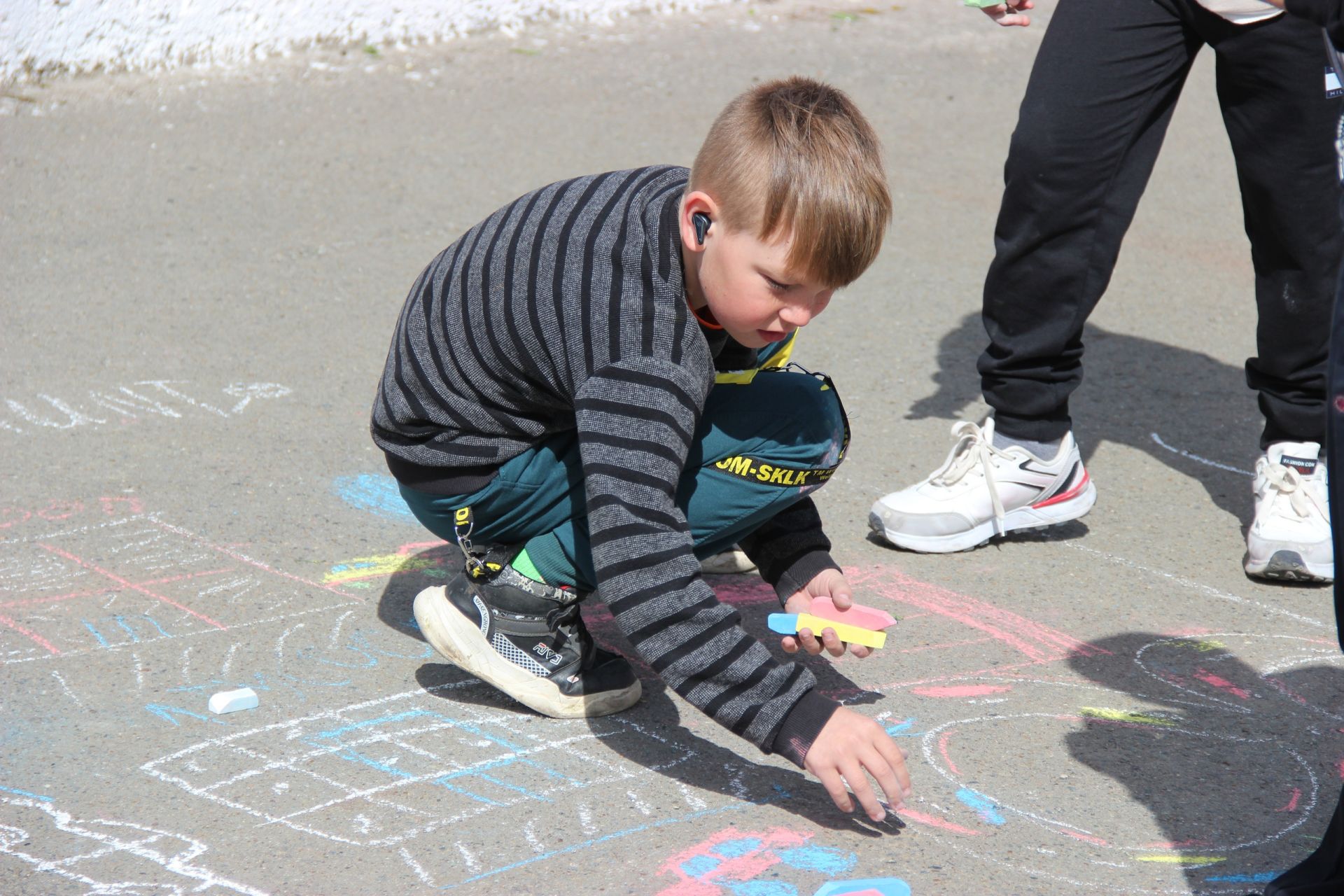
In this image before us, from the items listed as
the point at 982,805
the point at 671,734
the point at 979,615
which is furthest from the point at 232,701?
the point at 979,615

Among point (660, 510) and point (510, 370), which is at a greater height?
point (510, 370)

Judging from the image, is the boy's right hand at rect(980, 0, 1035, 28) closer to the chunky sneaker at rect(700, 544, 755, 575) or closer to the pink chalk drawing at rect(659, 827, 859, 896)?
the chunky sneaker at rect(700, 544, 755, 575)

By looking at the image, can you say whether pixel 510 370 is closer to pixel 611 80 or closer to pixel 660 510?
pixel 660 510

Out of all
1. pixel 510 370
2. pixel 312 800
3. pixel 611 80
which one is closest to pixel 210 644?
pixel 312 800

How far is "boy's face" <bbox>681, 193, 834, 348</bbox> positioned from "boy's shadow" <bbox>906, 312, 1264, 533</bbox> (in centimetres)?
151

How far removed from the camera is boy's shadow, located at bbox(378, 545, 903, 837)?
6.24ft

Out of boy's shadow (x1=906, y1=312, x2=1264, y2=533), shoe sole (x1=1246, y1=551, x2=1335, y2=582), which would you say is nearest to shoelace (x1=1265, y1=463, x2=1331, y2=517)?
shoe sole (x1=1246, y1=551, x2=1335, y2=582)

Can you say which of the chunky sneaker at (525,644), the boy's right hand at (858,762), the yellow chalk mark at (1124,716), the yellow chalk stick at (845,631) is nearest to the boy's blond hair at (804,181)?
the yellow chalk stick at (845,631)

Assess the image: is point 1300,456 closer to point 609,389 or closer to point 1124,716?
point 1124,716

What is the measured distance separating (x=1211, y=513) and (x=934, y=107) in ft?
11.2

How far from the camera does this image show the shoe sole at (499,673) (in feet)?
6.92

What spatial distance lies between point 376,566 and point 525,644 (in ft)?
1.78

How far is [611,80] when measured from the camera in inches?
238

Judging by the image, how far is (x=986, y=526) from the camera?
275 centimetres
